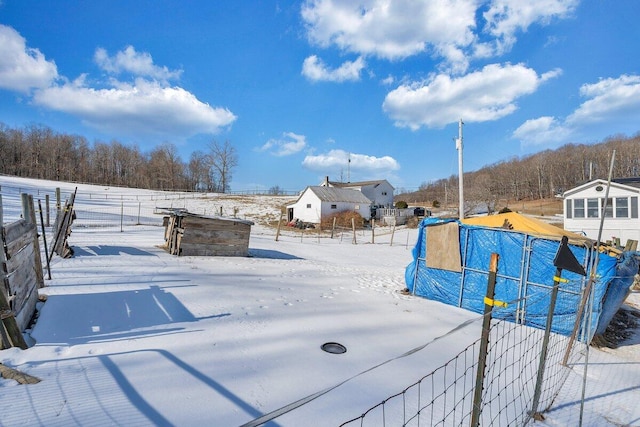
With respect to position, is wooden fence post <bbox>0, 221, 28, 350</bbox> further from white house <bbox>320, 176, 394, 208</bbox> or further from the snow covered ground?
white house <bbox>320, 176, 394, 208</bbox>

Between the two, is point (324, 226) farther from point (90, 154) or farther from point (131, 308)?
point (90, 154)

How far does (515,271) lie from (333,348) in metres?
5.23

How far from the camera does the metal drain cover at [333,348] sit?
437 cm

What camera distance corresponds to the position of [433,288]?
8.37 m

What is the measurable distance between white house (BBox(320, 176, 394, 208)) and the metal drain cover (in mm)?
37786

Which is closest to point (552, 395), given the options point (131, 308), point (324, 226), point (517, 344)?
point (517, 344)

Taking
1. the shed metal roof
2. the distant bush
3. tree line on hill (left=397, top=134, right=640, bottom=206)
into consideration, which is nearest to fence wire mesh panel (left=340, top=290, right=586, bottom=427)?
the distant bush

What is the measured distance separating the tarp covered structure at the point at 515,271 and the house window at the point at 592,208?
14324 millimetres

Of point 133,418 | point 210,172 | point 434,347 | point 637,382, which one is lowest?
point 637,382

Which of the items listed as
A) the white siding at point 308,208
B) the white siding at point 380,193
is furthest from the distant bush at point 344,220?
the white siding at point 380,193

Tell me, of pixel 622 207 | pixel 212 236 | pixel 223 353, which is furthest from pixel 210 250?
pixel 622 207

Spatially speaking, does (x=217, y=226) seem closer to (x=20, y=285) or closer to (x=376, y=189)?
(x=20, y=285)

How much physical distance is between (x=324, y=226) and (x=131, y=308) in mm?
25822

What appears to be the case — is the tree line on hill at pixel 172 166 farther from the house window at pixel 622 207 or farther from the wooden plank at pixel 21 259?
the wooden plank at pixel 21 259
